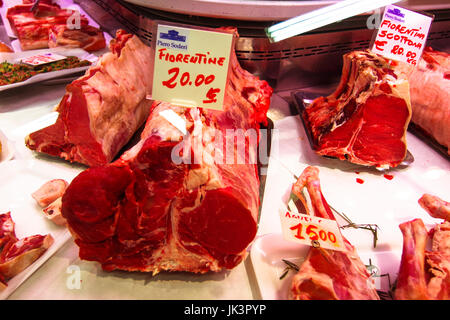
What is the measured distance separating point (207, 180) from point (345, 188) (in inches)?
48.3

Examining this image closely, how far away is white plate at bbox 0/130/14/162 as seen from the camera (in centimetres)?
211

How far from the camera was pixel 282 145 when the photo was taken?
2.46m

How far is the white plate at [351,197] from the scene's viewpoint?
162 cm

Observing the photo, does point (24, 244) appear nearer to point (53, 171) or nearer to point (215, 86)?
point (53, 171)

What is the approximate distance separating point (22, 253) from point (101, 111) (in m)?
0.87

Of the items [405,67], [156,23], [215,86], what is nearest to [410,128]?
[405,67]

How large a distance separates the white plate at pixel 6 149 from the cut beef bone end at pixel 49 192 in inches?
19.3

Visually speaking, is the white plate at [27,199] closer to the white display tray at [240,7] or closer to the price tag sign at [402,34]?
the white display tray at [240,7]

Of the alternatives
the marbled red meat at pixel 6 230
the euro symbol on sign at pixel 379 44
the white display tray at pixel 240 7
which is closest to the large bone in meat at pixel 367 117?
the euro symbol on sign at pixel 379 44

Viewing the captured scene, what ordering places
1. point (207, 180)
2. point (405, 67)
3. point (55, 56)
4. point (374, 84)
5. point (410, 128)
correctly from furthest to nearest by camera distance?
1. point (55, 56)
2. point (410, 128)
3. point (405, 67)
4. point (374, 84)
5. point (207, 180)

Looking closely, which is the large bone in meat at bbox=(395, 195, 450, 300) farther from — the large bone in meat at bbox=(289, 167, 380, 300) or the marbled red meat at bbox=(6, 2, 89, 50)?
the marbled red meat at bbox=(6, 2, 89, 50)

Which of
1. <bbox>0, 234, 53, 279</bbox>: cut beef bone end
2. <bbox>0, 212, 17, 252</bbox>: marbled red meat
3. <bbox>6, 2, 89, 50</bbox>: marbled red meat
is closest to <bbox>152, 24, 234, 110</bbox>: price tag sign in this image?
<bbox>0, 234, 53, 279</bbox>: cut beef bone end

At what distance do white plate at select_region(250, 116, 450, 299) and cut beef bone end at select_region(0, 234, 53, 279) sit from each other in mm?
996

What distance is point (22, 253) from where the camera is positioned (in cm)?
147
